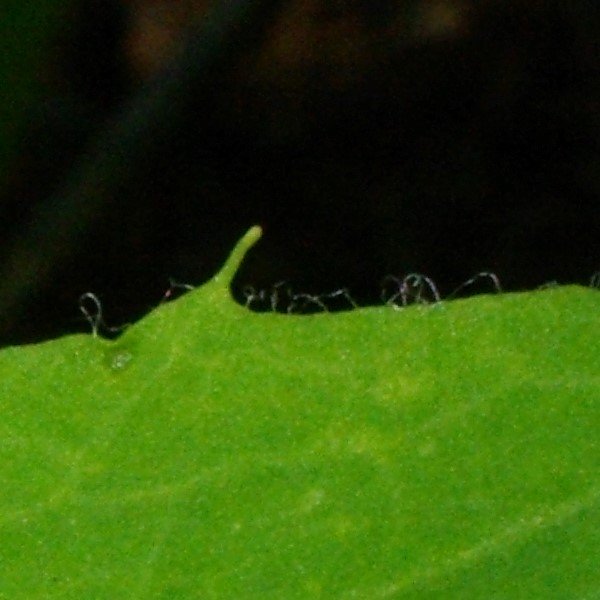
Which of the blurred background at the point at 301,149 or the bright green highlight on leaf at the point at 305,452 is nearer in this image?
the bright green highlight on leaf at the point at 305,452

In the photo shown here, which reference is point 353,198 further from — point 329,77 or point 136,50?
point 136,50

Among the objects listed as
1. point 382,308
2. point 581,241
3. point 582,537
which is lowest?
point 581,241

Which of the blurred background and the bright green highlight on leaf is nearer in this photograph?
the bright green highlight on leaf

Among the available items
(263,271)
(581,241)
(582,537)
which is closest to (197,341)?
(582,537)

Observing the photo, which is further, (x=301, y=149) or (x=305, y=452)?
(x=301, y=149)

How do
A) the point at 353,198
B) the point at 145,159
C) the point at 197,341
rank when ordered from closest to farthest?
the point at 197,341
the point at 145,159
the point at 353,198
